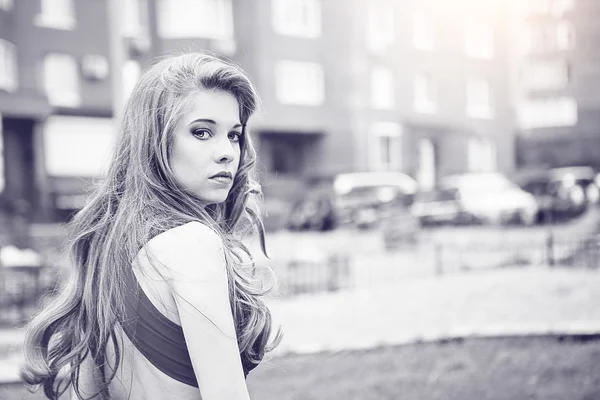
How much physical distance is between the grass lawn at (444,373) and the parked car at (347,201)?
11.3 m

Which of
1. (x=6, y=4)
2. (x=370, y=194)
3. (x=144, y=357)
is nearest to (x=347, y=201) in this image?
(x=370, y=194)

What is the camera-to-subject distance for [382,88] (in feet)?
95.9

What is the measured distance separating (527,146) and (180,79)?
25654mm

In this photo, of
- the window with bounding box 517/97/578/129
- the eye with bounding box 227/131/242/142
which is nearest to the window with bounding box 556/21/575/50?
the window with bounding box 517/97/578/129

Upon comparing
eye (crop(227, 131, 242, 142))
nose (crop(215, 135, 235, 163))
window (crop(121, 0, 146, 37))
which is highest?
window (crop(121, 0, 146, 37))

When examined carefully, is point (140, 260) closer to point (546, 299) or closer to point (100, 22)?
point (546, 299)

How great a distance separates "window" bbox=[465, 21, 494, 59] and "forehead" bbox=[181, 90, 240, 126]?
89.4ft

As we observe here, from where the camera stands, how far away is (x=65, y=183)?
75.0ft

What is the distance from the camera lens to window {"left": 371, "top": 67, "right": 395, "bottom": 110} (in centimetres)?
2869

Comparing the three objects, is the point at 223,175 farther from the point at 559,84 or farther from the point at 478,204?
the point at 559,84

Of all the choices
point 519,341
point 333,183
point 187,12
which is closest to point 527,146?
point 333,183

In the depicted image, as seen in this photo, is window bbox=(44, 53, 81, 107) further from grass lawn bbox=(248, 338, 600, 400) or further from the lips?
the lips

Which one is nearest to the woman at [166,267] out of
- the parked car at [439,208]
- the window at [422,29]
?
the parked car at [439,208]

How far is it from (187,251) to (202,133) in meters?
0.34
